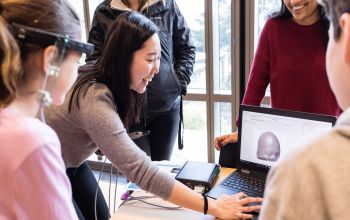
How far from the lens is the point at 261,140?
1415 millimetres

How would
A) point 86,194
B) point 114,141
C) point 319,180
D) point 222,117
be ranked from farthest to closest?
1. point 222,117
2. point 86,194
3. point 114,141
4. point 319,180

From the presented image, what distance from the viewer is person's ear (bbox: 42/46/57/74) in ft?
2.70

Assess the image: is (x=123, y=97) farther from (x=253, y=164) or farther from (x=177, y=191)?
(x=253, y=164)

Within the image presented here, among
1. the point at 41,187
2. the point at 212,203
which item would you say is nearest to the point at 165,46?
the point at 212,203

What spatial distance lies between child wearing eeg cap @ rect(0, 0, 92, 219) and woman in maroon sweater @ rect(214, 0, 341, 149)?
0.89 m

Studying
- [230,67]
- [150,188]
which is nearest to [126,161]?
[150,188]

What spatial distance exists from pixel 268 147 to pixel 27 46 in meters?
0.94

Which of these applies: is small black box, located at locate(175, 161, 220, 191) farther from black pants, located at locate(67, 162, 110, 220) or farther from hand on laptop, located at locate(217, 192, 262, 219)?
black pants, located at locate(67, 162, 110, 220)

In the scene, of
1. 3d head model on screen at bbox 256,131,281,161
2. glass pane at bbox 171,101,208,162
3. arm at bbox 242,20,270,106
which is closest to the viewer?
3d head model on screen at bbox 256,131,281,161

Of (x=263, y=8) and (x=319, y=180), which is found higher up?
(x=263, y=8)

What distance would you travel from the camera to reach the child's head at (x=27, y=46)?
758mm

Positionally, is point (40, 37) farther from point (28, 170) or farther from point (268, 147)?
point (268, 147)

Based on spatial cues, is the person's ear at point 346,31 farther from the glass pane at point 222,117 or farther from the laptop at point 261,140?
the glass pane at point 222,117

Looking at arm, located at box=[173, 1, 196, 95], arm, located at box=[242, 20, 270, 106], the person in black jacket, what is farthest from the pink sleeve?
arm, located at box=[173, 1, 196, 95]
